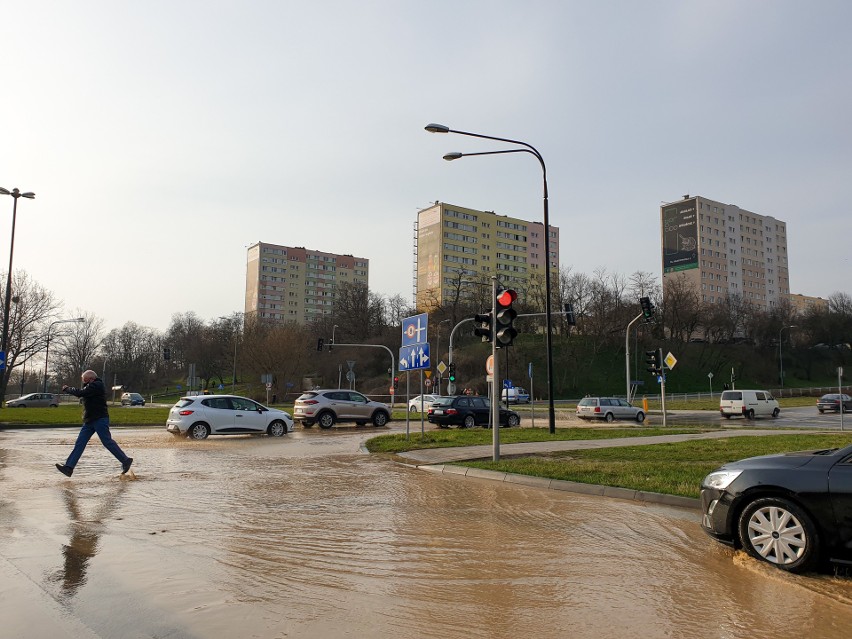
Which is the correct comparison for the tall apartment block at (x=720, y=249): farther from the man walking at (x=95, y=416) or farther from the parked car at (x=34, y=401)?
the man walking at (x=95, y=416)

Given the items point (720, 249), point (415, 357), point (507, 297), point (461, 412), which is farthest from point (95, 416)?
point (720, 249)

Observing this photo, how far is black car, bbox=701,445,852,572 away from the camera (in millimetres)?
5215

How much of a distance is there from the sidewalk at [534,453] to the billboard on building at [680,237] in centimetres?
9850

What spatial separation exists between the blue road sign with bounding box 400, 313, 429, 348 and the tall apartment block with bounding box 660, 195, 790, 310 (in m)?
95.9

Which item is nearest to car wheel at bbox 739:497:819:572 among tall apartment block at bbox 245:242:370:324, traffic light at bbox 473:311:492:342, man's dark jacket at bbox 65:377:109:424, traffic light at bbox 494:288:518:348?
traffic light at bbox 494:288:518:348

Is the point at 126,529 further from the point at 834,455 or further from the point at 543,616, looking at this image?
the point at 834,455

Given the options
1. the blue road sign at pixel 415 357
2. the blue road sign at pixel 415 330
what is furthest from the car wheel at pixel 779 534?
the blue road sign at pixel 415 330

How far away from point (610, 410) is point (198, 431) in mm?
23045

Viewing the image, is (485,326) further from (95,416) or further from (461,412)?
(461,412)

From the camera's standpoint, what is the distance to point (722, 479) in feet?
19.9

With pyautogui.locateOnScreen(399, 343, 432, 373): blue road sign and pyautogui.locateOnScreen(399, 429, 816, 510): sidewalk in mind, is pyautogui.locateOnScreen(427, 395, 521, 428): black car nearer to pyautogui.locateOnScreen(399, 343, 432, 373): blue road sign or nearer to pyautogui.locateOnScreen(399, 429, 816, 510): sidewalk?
pyautogui.locateOnScreen(399, 343, 432, 373): blue road sign

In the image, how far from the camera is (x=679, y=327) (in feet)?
274

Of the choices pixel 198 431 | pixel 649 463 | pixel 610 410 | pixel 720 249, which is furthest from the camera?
pixel 720 249

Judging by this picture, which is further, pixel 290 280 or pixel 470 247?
pixel 290 280
